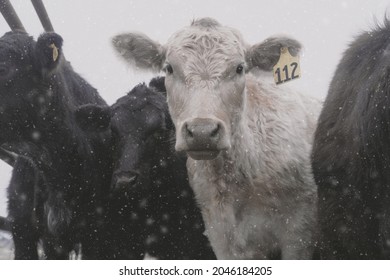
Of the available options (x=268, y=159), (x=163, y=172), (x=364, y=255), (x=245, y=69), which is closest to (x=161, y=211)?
(x=163, y=172)

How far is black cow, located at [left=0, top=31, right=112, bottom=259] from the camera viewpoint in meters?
4.74

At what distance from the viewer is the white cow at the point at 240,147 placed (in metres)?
4.15

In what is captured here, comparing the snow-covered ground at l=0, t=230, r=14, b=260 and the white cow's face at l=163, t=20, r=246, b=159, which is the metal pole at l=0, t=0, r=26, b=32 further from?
the snow-covered ground at l=0, t=230, r=14, b=260

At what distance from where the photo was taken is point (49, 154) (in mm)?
4883

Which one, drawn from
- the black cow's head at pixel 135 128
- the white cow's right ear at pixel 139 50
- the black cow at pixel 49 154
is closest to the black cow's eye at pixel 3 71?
the black cow at pixel 49 154

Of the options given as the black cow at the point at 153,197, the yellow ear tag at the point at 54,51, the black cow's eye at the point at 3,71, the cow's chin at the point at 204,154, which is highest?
the yellow ear tag at the point at 54,51

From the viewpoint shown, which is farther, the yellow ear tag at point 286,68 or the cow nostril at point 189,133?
the yellow ear tag at point 286,68

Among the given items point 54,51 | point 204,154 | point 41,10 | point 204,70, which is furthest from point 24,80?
point 204,154

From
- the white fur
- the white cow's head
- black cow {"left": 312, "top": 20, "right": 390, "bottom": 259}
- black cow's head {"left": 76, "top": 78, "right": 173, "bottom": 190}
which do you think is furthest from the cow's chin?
black cow's head {"left": 76, "top": 78, "right": 173, "bottom": 190}

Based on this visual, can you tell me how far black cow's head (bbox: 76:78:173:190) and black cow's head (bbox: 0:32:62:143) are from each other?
37 cm

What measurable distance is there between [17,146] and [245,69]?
5.93ft

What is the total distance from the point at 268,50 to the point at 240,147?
2.44ft

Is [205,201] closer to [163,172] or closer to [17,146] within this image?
[163,172]

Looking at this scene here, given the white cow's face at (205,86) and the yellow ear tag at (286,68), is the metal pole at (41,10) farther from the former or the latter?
the yellow ear tag at (286,68)
